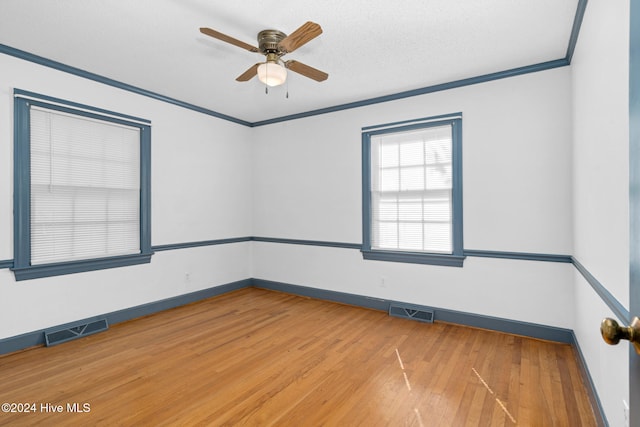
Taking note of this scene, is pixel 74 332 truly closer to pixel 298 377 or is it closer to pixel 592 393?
pixel 298 377

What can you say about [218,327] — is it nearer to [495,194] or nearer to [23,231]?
[23,231]

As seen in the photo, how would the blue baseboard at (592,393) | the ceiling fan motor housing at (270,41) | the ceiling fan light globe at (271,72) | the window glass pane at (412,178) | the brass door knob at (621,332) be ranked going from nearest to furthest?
1. the brass door knob at (621,332)
2. the blue baseboard at (592,393)
3. the ceiling fan light globe at (271,72)
4. the ceiling fan motor housing at (270,41)
5. the window glass pane at (412,178)

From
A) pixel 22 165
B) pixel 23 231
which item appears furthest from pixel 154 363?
pixel 22 165

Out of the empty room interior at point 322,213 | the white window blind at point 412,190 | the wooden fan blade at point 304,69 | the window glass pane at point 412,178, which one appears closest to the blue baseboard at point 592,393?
the empty room interior at point 322,213

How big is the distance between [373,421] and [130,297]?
3.15m

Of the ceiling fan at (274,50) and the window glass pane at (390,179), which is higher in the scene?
the ceiling fan at (274,50)

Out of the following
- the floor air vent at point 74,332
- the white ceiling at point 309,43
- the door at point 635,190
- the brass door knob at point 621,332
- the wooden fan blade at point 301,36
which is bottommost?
the floor air vent at point 74,332

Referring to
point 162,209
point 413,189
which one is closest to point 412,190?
point 413,189

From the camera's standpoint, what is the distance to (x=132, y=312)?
12.7 feet

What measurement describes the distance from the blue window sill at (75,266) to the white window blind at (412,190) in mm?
2934

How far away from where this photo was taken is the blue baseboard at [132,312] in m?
2.98

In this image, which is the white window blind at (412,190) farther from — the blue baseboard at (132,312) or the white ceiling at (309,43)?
the blue baseboard at (132,312)

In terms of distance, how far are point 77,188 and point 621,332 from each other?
167 inches

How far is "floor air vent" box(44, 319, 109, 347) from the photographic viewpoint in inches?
125
